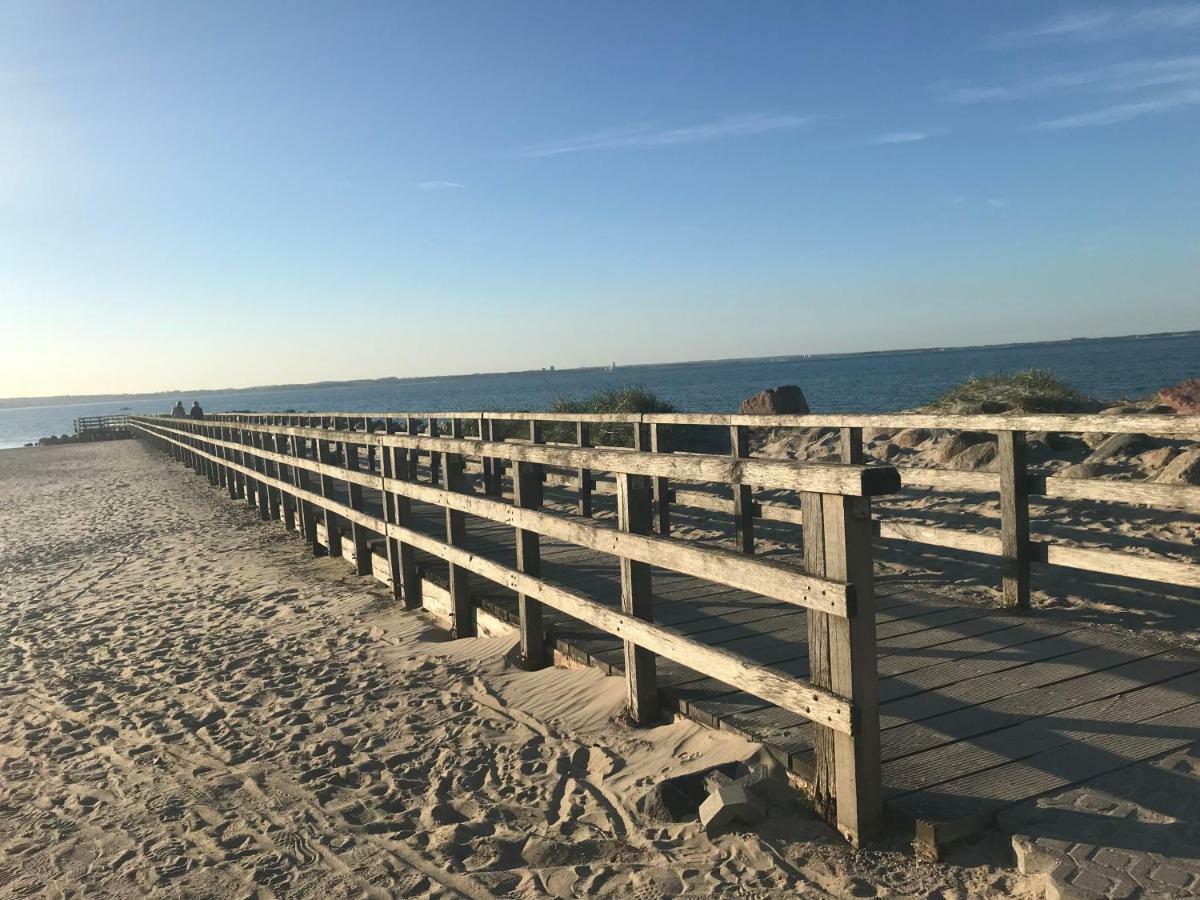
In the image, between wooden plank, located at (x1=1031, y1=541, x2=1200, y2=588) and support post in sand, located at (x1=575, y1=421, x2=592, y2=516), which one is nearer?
wooden plank, located at (x1=1031, y1=541, x2=1200, y2=588)

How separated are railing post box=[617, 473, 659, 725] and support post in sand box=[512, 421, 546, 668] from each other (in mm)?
924

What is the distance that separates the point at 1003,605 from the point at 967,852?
9.06 ft

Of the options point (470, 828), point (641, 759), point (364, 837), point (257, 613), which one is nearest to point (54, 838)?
point (364, 837)

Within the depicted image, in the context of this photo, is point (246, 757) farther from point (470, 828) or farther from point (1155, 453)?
point (1155, 453)

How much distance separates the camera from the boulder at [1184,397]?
1360cm

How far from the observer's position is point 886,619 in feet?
17.1

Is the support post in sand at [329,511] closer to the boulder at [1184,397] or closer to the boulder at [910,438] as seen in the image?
the boulder at [910,438]

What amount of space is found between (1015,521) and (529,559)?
115 inches

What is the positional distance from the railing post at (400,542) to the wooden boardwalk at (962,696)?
7.47ft

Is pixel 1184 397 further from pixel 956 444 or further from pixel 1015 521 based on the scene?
pixel 1015 521

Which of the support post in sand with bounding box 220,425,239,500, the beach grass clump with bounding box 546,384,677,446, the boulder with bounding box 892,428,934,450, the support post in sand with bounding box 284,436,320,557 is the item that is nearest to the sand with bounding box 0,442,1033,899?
the support post in sand with bounding box 284,436,320,557

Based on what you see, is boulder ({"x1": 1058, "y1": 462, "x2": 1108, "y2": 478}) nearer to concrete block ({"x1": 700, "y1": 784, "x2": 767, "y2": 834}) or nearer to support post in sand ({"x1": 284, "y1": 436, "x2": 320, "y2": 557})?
concrete block ({"x1": 700, "y1": 784, "x2": 767, "y2": 834})

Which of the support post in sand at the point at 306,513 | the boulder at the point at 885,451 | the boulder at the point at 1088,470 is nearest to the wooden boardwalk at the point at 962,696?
the boulder at the point at 1088,470

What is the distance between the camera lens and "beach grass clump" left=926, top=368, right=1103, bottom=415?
1448 centimetres
